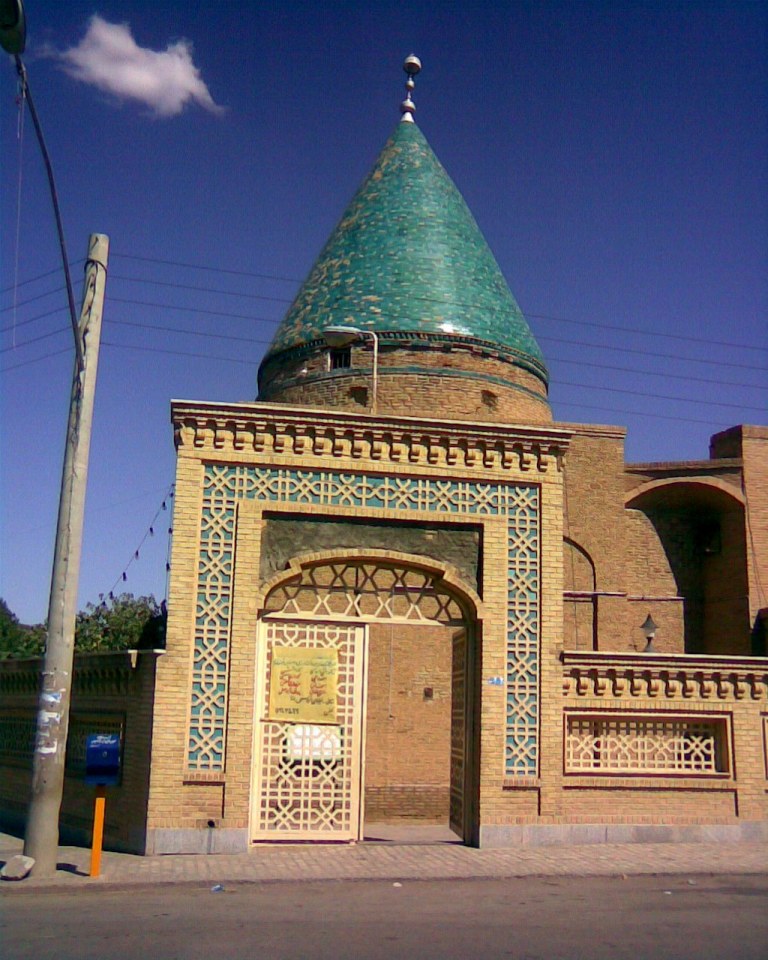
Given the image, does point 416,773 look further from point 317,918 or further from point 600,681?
point 317,918

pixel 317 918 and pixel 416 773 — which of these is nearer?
pixel 317 918

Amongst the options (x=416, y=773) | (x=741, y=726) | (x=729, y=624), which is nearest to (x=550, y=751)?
(x=741, y=726)

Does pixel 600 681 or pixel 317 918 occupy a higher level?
pixel 600 681

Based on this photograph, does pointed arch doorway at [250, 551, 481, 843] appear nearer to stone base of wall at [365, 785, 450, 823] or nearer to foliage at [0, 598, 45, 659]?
stone base of wall at [365, 785, 450, 823]

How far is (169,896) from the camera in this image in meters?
8.70

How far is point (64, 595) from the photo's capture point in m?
9.81

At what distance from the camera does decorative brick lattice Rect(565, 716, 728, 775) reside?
12.1 m

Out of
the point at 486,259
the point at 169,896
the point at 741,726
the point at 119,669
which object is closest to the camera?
the point at 169,896

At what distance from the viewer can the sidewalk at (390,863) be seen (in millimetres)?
9461

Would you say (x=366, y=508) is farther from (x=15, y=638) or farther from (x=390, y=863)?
(x=15, y=638)

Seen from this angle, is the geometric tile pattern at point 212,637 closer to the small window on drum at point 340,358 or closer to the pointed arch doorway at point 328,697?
the pointed arch doorway at point 328,697

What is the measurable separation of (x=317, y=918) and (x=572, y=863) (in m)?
3.74

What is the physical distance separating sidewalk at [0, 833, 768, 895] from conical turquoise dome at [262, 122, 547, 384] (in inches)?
359

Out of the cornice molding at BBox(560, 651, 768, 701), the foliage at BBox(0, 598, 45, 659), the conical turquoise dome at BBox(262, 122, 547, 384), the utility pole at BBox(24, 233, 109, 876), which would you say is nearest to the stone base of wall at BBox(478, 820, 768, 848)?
the cornice molding at BBox(560, 651, 768, 701)
